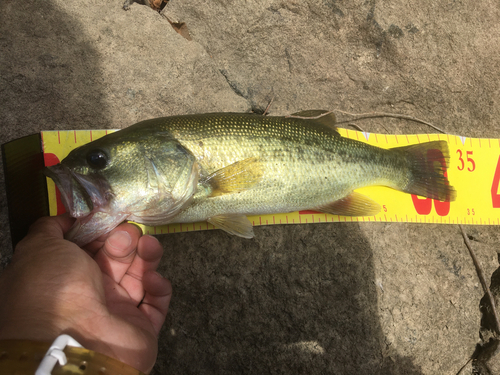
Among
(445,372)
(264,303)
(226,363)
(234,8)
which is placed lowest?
(445,372)

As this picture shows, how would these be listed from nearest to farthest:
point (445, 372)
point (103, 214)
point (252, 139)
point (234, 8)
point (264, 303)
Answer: point (103, 214)
point (252, 139)
point (264, 303)
point (445, 372)
point (234, 8)

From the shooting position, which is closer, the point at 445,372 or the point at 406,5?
the point at 445,372

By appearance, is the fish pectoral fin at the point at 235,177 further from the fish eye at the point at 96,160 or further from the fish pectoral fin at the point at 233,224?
the fish eye at the point at 96,160

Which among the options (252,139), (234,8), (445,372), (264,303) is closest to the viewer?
(252,139)

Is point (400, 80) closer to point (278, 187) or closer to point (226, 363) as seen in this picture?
point (278, 187)

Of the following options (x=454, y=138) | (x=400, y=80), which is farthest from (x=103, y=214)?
(x=454, y=138)

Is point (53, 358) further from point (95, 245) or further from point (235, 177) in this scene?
point (235, 177)
